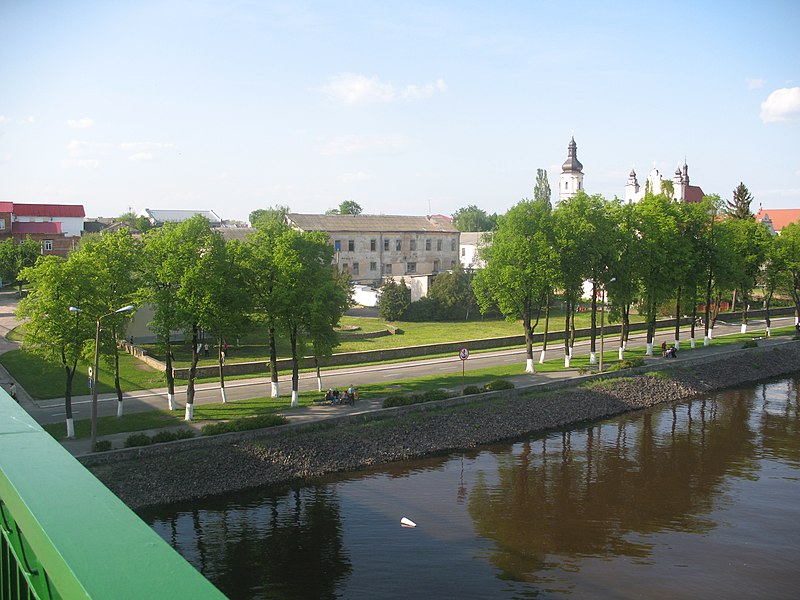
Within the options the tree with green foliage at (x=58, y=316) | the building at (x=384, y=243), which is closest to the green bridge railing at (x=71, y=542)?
the tree with green foliage at (x=58, y=316)

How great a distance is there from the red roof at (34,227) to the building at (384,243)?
31616 millimetres

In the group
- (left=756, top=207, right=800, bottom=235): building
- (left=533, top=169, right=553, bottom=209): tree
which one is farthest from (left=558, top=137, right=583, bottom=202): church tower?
(left=756, top=207, right=800, bottom=235): building

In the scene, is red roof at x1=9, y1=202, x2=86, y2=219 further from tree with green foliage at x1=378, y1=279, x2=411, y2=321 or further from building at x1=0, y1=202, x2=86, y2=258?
tree with green foliage at x1=378, y1=279, x2=411, y2=321

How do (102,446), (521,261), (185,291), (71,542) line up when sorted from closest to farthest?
(71,542) < (102,446) < (185,291) < (521,261)

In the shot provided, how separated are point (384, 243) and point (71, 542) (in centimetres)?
8193

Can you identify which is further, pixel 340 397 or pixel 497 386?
pixel 497 386

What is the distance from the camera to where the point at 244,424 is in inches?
1270

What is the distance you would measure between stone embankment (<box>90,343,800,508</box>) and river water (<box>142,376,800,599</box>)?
99 cm

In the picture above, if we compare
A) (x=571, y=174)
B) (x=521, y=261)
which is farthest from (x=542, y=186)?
(x=521, y=261)

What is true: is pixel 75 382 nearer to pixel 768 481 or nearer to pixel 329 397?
pixel 329 397

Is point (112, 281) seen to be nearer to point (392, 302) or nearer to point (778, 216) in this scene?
point (392, 302)

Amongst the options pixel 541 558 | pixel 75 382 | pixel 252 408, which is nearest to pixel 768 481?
pixel 541 558

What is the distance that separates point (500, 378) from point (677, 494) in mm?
17488

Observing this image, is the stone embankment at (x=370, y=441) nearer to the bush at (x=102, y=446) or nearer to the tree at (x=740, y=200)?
the bush at (x=102, y=446)
